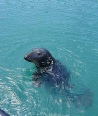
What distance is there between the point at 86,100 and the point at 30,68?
413 centimetres

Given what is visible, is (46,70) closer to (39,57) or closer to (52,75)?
(52,75)

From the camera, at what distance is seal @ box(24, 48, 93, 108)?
12.3 m

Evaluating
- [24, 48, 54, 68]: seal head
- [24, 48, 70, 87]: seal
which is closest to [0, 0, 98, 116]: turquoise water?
[24, 48, 70, 87]: seal

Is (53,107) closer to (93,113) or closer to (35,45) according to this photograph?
(93,113)

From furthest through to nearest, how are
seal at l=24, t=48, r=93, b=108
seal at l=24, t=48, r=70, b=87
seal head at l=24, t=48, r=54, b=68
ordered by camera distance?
seal head at l=24, t=48, r=54, b=68, seal at l=24, t=48, r=70, b=87, seal at l=24, t=48, r=93, b=108

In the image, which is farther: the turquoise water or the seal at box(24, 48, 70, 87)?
the seal at box(24, 48, 70, 87)

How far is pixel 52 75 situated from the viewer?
13.3 meters

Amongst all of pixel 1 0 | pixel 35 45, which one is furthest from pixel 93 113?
pixel 1 0

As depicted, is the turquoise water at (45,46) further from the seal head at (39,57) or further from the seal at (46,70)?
the seal head at (39,57)

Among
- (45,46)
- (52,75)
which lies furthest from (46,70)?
(45,46)

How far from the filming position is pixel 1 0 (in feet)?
82.5

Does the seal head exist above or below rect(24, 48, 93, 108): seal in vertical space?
above

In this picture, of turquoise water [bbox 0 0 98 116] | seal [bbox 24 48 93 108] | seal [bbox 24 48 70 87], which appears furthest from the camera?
seal [bbox 24 48 70 87]

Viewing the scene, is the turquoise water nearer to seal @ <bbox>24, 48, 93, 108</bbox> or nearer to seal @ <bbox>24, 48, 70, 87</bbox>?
seal @ <bbox>24, 48, 93, 108</bbox>
